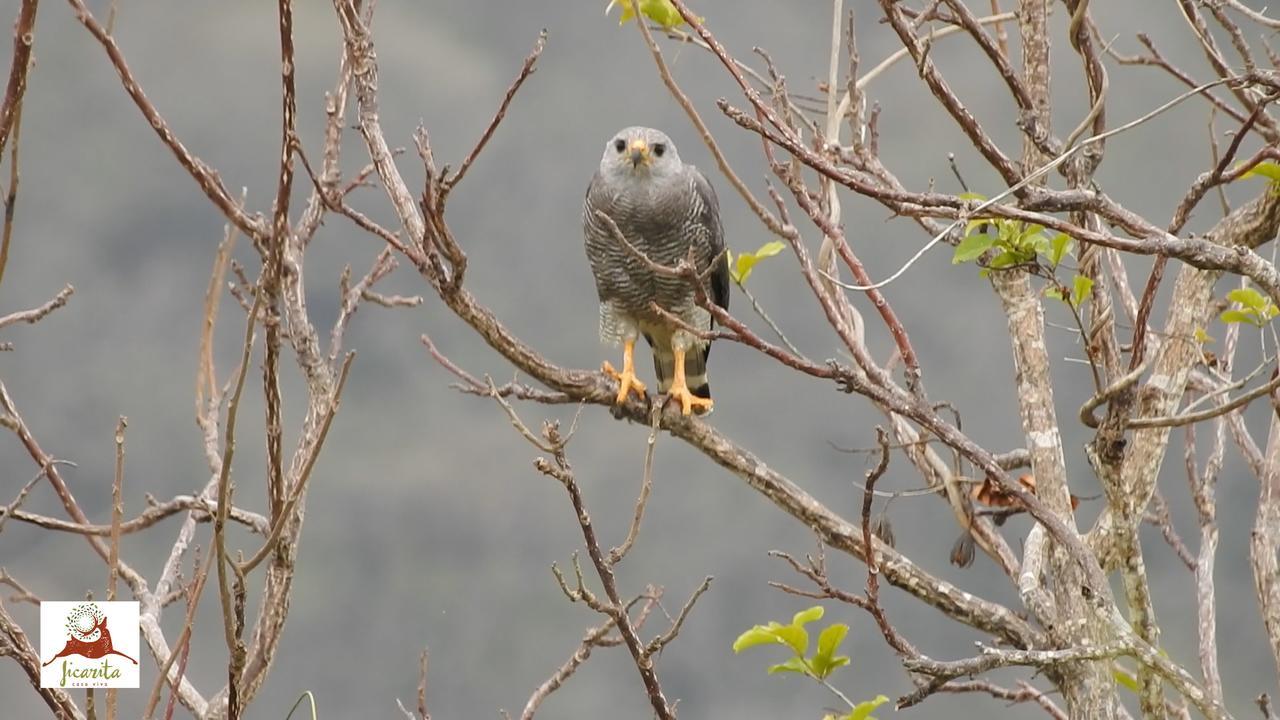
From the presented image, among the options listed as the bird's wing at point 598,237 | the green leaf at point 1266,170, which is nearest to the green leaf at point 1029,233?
the green leaf at point 1266,170

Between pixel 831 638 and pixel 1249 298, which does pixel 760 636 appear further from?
pixel 1249 298

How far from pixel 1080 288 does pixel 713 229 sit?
1958 mm

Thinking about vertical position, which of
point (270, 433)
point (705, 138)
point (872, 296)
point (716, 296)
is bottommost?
point (270, 433)

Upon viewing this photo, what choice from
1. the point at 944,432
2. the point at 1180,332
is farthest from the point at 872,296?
the point at 1180,332

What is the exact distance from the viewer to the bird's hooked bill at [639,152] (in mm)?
3854

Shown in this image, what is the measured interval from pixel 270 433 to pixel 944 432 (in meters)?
1.20

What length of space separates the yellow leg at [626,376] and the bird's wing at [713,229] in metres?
0.39

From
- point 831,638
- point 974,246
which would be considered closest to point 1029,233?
point 974,246

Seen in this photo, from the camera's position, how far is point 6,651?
6.48 ft

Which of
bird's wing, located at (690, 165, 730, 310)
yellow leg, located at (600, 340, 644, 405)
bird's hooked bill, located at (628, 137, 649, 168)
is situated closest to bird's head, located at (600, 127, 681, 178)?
bird's hooked bill, located at (628, 137, 649, 168)

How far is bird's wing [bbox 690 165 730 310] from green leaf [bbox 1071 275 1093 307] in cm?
180

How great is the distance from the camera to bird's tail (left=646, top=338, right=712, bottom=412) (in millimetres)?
4336

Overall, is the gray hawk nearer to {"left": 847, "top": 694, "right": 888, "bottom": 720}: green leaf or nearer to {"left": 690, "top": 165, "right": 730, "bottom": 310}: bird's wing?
{"left": 690, "top": 165, "right": 730, "bottom": 310}: bird's wing

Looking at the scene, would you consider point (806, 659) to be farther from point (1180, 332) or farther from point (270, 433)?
point (270, 433)
